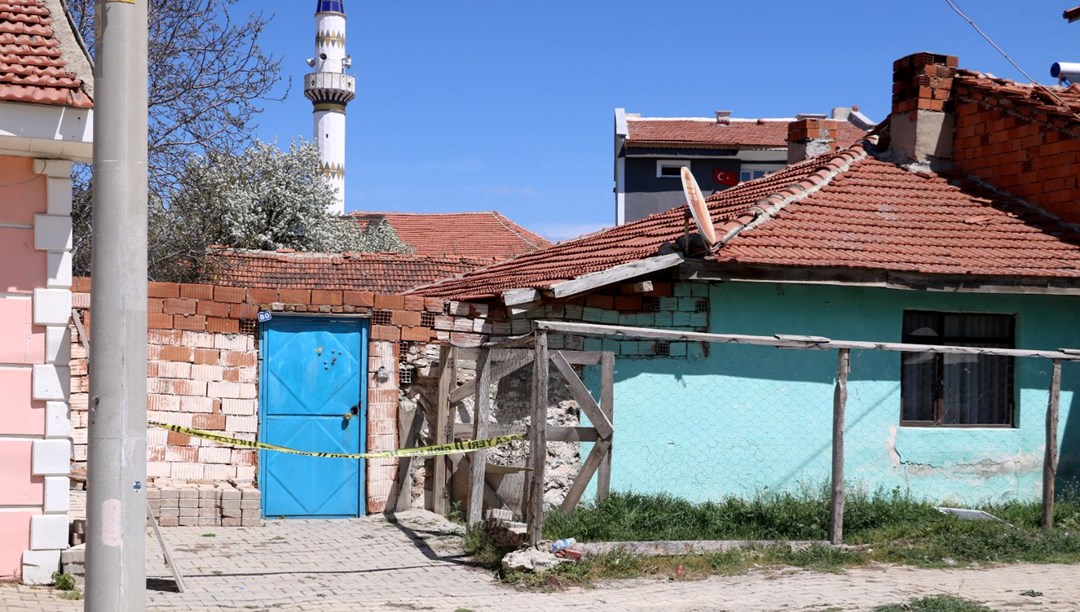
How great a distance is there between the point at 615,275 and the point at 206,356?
416 centimetres

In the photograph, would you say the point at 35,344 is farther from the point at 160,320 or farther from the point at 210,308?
the point at 210,308

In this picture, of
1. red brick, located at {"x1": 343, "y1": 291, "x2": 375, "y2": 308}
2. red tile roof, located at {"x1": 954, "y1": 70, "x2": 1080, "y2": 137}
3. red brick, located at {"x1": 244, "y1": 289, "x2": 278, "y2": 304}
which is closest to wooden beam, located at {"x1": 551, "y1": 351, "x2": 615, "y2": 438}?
red brick, located at {"x1": 343, "y1": 291, "x2": 375, "y2": 308}

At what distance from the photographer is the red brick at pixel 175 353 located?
35.7 ft

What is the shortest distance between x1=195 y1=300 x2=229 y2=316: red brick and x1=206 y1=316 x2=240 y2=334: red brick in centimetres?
5

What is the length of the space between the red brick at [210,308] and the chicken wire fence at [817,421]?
343cm

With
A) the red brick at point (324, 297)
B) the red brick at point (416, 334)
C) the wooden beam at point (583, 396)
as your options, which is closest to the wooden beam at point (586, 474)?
the wooden beam at point (583, 396)

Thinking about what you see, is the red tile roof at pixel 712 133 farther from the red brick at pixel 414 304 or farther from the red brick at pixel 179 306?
the red brick at pixel 179 306

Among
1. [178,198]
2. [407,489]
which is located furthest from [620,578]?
[178,198]

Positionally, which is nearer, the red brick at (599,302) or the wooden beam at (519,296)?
the wooden beam at (519,296)

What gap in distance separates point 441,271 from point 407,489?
1151 cm

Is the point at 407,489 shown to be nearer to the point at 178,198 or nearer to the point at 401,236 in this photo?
the point at 178,198

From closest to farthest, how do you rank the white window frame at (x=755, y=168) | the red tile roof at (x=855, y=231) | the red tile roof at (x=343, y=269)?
the red tile roof at (x=855, y=231) < the red tile roof at (x=343, y=269) < the white window frame at (x=755, y=168)

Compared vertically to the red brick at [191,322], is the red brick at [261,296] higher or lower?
higher

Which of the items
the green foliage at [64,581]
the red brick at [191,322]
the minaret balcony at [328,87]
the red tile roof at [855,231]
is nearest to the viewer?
the green foliage at [64,581]
